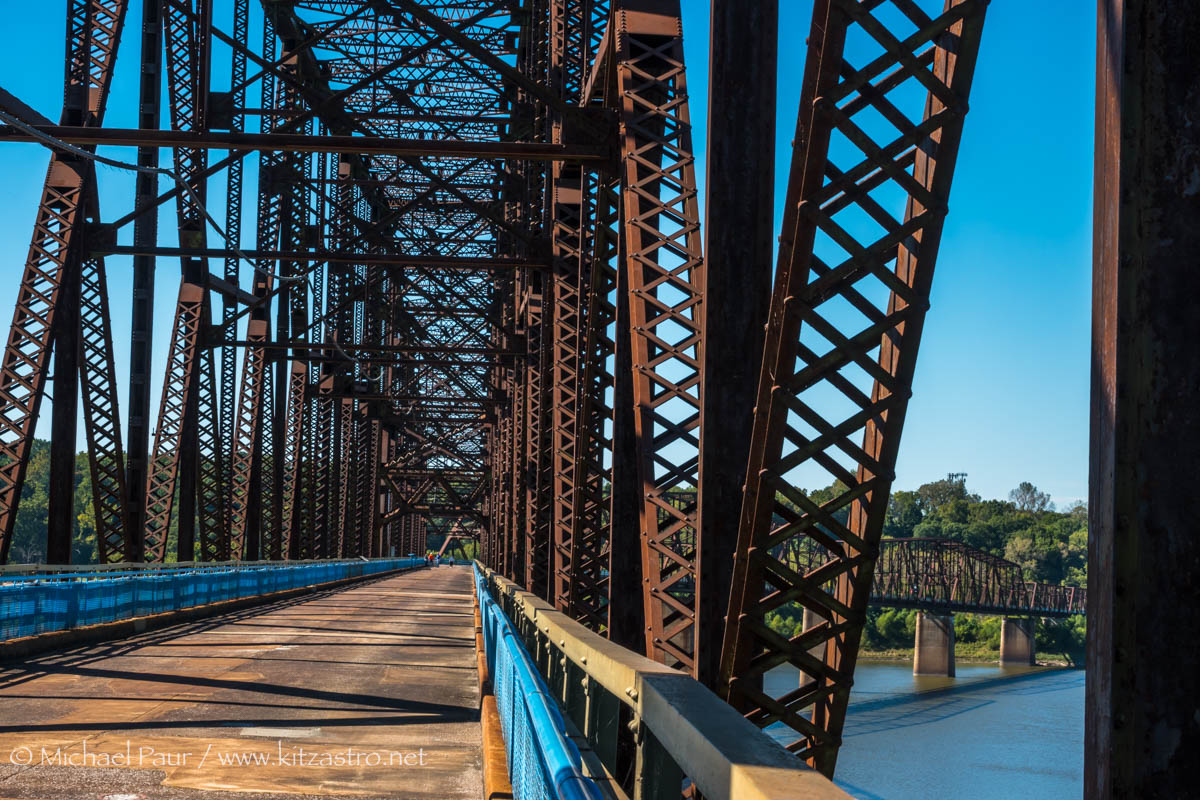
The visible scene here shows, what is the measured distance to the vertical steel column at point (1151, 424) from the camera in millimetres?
2822

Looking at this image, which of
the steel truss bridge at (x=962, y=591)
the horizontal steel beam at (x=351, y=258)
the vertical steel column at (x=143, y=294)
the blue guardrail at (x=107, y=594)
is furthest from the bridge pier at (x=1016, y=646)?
the vertical steel column at (x=143, y=294)

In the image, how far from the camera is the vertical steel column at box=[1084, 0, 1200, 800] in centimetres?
282

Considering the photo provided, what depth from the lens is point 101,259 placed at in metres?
20.4

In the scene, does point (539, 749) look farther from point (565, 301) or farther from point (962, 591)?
point (962, 591)

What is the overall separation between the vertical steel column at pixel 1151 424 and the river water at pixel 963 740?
125 ft

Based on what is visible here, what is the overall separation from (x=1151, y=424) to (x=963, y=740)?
66.9 metres

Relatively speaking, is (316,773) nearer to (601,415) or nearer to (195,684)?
(195,684)

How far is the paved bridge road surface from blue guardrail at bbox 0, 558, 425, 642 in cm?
60

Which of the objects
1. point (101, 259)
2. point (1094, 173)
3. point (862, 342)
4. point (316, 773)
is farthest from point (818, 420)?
point (101, 259)

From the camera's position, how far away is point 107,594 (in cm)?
1880

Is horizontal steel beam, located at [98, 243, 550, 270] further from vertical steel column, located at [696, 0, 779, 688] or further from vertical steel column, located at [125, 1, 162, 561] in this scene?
vertical steel column, located at [696, 0, 779, 688]

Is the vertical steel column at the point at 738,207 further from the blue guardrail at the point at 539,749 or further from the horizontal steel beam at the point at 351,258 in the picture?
the horizontal steel beam at the point at 351,258

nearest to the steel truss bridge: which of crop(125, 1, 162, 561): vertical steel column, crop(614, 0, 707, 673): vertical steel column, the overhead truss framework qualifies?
the overhead truss framework

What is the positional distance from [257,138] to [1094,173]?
14.3 metres
